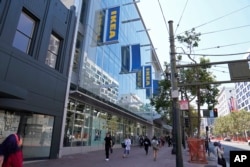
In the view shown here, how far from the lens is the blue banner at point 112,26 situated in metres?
18.4

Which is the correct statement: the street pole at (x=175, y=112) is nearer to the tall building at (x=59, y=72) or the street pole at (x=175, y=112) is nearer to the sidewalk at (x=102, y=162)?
the sidewalk at (x=102, y=162)

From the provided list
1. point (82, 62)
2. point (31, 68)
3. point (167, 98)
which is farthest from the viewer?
point (167, 98)

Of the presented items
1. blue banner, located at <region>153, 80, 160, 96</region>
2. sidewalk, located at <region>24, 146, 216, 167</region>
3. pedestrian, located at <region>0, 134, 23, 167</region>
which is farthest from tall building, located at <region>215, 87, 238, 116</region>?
pedestrian, located at <region>0, 134, 23, 167</region>

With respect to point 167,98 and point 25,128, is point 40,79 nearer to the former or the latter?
point 25,128

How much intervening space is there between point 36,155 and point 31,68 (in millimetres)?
5003

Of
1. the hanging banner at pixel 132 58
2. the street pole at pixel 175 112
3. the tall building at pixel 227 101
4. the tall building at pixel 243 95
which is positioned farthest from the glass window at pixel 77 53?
the tall building at pixel 227 101

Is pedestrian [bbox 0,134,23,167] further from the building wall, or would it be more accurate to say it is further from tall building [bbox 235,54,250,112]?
tall building [bbox 235,54,250,112]

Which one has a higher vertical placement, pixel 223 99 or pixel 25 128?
pixel 223 99

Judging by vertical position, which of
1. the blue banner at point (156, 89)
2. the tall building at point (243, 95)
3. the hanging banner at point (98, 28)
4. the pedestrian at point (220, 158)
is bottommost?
the pedestrian at point (220, 158)

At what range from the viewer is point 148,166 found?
13.1m

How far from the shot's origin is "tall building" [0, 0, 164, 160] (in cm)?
1146

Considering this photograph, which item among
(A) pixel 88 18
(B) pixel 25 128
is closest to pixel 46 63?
(B) pixel 25 128

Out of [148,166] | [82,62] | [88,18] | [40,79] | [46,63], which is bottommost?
[148,166]

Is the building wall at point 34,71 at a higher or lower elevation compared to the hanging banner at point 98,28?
lower
